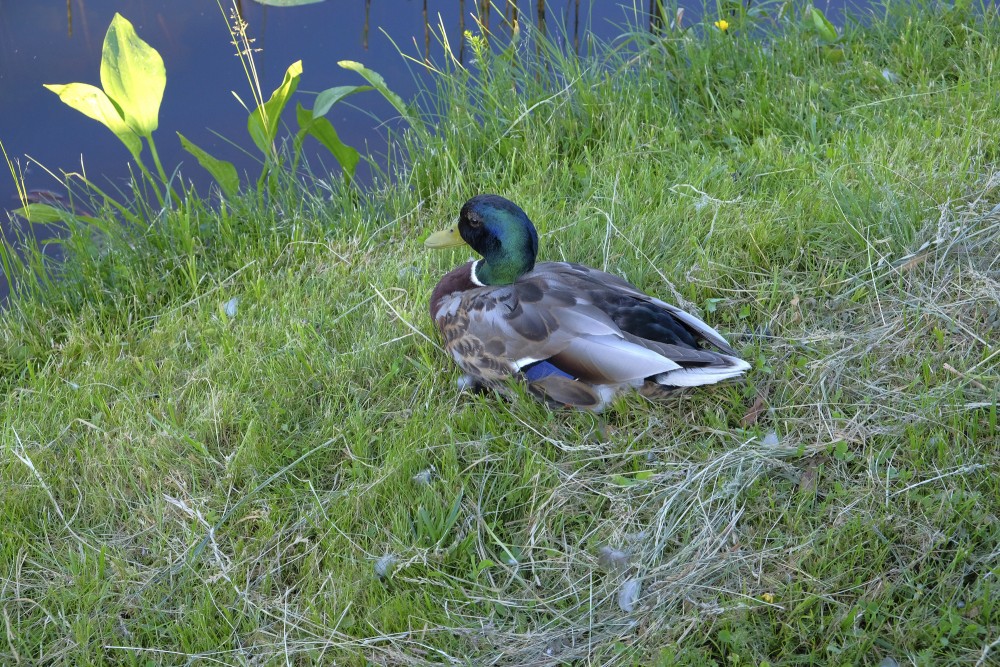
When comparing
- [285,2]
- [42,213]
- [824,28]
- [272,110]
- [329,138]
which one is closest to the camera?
[42,213]

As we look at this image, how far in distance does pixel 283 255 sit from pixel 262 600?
5.75 feet

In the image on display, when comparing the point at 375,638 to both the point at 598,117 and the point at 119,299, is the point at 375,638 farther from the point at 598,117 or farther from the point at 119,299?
the point at 598,117

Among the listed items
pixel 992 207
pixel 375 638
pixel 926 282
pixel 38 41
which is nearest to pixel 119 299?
pixel 375 638

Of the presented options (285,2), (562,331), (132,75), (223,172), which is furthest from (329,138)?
(562,331)

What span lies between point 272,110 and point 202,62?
1.41 m

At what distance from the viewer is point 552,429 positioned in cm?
276

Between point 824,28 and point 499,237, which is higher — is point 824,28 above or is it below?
above

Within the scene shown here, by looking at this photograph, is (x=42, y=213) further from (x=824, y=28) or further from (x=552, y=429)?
(x=824, y=28)

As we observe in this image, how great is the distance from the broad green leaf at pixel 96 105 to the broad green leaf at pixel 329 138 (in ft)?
2.27

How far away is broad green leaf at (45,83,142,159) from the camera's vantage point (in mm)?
3926

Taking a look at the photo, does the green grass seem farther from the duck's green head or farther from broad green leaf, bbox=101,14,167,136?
broad green leaf, bbox=101,14,167,136

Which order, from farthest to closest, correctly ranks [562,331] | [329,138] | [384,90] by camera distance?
[329,138]
[384,90]
[562,331]

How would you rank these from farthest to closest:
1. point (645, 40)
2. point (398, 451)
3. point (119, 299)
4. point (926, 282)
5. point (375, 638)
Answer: point (645, 40) < point (119, 299) < point (926, 282) < point (398, 451) < point (375, 638)

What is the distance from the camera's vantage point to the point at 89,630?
241 centimetres
